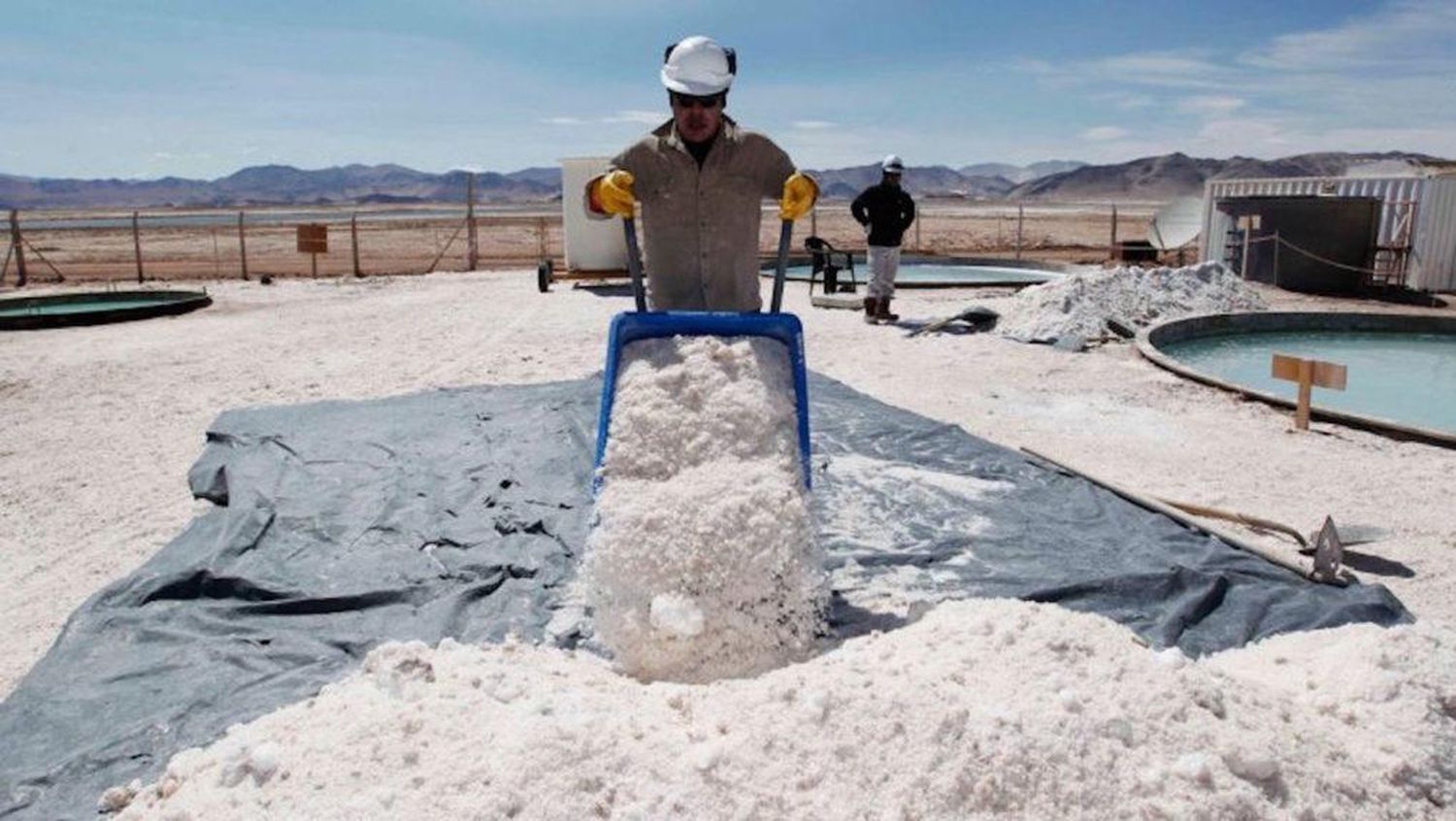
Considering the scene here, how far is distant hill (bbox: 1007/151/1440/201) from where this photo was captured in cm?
11056

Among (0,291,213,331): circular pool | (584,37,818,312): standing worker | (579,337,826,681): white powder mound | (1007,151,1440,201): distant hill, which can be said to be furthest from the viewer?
(1007,151,1440,201): distant hill

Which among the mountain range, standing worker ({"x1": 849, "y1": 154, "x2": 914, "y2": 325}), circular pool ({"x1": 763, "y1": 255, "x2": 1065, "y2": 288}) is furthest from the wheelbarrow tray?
the mountain range

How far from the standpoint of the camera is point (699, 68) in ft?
11.8

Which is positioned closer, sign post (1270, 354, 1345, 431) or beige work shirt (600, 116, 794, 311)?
beige work shirt (600, 116, 794, 311)

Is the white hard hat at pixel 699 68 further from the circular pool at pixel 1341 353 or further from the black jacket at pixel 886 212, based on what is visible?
the black jacket at pixel 886 212

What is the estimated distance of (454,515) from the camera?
4488mm

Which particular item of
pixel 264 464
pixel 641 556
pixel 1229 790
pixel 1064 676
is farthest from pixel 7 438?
pixel 1229 790

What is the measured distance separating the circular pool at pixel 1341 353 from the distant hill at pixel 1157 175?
10222cm

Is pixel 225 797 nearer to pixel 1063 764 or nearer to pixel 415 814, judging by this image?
pixel 415 814

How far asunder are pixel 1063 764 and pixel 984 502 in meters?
2.61

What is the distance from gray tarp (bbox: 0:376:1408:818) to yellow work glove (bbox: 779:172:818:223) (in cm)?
138

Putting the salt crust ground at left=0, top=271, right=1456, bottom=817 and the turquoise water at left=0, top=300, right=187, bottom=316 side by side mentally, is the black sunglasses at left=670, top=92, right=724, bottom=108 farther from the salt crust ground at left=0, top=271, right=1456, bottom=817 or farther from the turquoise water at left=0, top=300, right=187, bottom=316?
the turquoise water at left=0, top=300, right=187, bottom=316

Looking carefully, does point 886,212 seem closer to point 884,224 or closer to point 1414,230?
point 884,224

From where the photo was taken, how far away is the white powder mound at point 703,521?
292 cm
